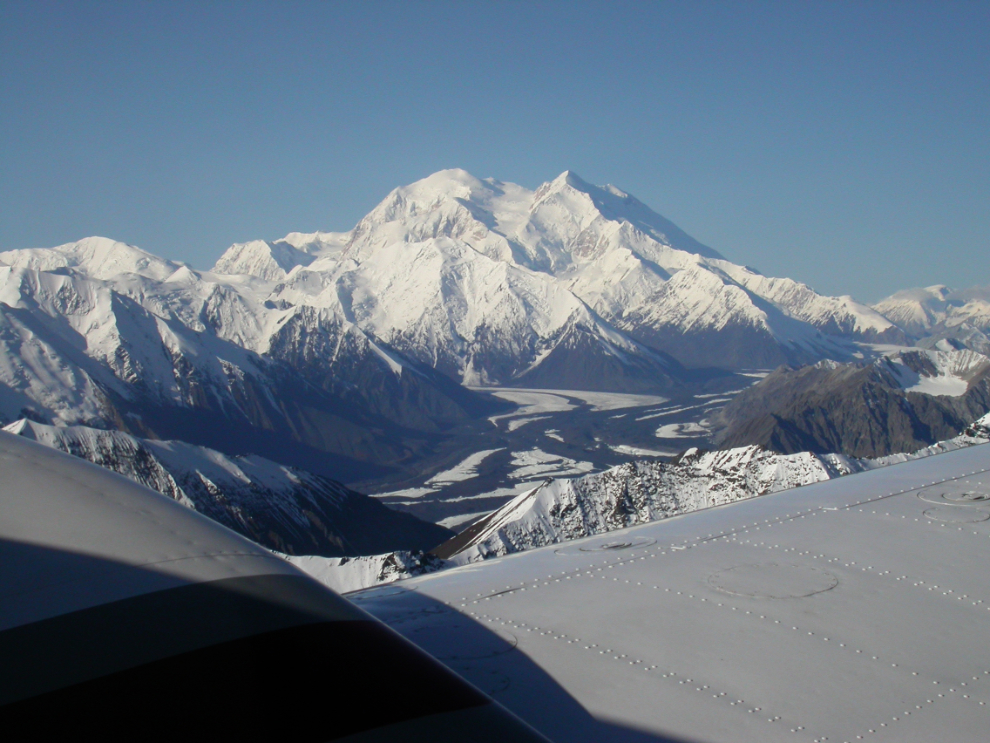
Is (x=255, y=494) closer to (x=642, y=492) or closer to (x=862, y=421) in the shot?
(x=642, y=492)

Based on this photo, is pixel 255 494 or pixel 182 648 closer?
pixel 182 648

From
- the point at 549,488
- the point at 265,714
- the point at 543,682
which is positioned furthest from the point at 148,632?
the point at 549,488

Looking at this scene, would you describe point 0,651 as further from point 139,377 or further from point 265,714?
point 139,377

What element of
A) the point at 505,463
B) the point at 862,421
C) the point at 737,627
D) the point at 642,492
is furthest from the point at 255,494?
the point at 862,421

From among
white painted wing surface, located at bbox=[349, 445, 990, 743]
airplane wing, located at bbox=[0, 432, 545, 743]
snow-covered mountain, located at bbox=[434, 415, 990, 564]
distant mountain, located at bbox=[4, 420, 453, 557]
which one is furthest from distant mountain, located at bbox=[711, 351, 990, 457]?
airplane wing, located at bbox=[0, 432, 545, 743]

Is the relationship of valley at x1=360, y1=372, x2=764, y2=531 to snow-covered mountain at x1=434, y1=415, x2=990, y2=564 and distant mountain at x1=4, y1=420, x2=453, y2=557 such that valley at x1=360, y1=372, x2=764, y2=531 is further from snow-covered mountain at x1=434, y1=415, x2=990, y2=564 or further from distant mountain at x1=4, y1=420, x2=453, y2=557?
snow-covered mountain at x1=434, y1=415, x2=990, y2=564

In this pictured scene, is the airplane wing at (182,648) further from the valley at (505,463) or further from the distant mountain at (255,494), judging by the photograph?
the valley at (505,463)

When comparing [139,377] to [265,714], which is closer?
[265,714]
